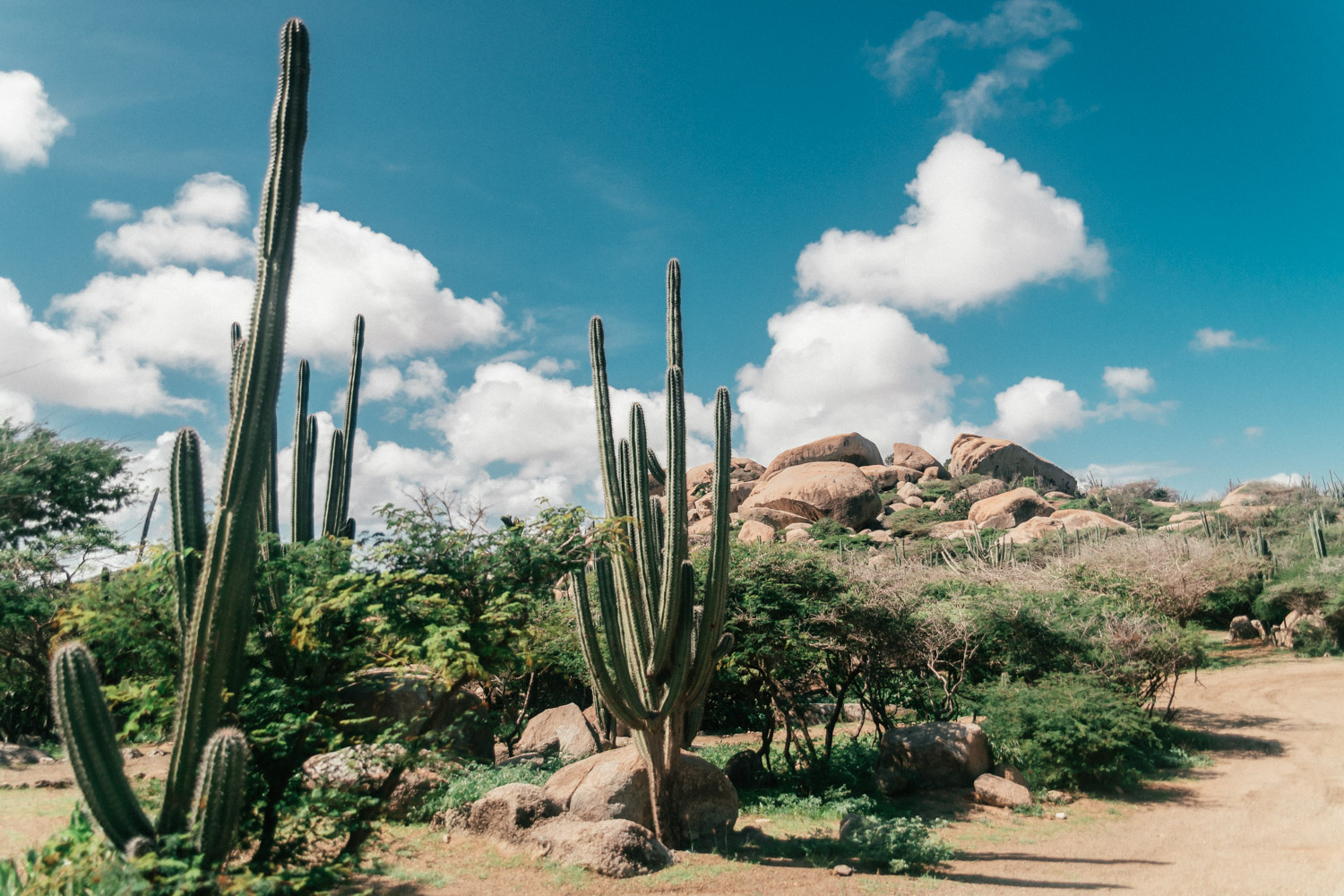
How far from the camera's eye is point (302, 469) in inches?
439

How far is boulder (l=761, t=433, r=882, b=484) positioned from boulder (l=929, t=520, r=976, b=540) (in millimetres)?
8976

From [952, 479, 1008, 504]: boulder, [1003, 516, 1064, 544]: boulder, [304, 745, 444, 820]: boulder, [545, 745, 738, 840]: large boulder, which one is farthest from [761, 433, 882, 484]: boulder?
[304, 745, 444, 820]: boulder

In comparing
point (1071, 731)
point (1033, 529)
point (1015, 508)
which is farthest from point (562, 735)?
point (1015, 508)

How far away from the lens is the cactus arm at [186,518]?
14.5ft

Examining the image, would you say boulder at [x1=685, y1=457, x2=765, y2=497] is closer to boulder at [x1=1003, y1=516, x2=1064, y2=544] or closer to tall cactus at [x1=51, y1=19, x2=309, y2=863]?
boulder at [x1=1003, y1=516, x2=1064, y2=544]

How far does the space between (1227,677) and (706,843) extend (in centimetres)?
1834

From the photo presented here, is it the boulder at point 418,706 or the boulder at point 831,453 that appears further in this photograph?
the boulder at point 831,453

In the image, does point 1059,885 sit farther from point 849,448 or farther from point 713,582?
point 849,448

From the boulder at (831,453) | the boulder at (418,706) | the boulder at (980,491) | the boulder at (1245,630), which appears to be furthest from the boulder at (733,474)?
the boulder at (418,706)

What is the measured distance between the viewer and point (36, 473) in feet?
55.6

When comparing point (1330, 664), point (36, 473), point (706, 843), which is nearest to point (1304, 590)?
point (1330, 664)

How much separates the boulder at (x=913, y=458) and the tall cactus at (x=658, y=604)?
54.1 meters

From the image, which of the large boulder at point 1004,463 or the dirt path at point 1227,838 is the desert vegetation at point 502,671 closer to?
the dirt path at point 1227,838

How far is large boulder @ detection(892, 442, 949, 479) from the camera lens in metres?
58.7
